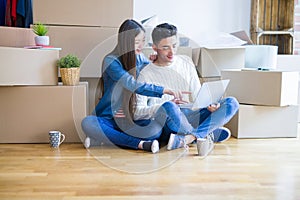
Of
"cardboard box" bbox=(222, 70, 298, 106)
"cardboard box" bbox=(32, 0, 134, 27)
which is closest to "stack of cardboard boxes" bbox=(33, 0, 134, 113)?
"cardboard box" bbox=(32, 0, 134, 27)

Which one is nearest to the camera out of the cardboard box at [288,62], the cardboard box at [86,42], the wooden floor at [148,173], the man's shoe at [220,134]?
the wooden floor at [148,173]

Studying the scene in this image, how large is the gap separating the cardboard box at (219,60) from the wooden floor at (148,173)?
48cm

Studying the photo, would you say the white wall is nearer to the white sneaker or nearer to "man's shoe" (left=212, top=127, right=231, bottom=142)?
"man's shoe" (left=212, top=127, right=231, bottom=142)

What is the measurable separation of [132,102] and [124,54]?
0.22 metres

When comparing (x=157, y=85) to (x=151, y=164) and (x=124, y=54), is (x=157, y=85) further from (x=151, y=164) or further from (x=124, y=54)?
(x=151, y=164)

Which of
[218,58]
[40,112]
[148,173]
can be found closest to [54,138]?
[40,112]

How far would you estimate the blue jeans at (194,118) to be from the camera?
160 cm

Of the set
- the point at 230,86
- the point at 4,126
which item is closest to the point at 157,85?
the point at 230,86

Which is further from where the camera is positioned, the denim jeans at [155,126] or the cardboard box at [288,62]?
the cardboard box at [288,62]

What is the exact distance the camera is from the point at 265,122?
1.90 metres

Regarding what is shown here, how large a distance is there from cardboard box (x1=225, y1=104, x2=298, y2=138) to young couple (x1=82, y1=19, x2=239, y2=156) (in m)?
0.21

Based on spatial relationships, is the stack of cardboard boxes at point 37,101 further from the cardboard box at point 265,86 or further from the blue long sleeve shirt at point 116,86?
the cardboard box at point 265,86

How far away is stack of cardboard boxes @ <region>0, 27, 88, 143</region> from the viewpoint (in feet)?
5.48

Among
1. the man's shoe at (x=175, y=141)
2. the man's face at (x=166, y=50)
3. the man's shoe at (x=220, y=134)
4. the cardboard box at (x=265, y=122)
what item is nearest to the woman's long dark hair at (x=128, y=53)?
the man's face at (x=166, y=50)
